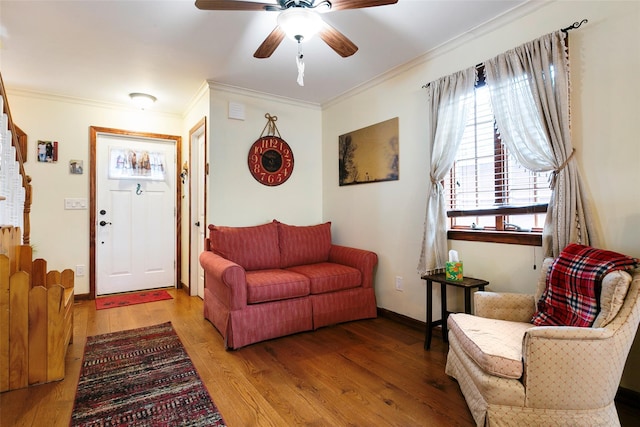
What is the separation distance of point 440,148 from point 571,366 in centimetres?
173

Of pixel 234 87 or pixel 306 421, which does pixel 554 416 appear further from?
pixel 234 87

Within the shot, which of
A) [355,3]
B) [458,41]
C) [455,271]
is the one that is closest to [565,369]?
[455,271]

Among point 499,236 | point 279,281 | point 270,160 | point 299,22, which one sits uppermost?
point 299,22

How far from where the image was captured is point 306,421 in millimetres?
1672

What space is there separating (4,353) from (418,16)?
3.37 meters

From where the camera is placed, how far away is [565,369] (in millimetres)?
1404

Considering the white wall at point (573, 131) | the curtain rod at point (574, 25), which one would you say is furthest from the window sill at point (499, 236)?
the curtain rod at point (574, 25)

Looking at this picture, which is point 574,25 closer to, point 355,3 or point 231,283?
point 355,3

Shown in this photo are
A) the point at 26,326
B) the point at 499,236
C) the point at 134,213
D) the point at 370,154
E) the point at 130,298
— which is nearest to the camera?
the point at 26,326

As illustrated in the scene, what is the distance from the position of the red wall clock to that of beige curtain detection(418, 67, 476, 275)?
175cm

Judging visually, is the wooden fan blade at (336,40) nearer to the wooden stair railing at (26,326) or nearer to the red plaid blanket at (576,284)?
the red plaid blanket at (576,284)

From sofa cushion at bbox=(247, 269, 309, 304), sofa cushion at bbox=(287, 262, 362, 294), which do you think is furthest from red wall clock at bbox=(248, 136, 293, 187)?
sofa cushion at bbox=(247, 269, 309, 304)

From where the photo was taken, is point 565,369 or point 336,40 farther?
point 336,40

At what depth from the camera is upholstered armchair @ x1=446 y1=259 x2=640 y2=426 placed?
1.39 m
